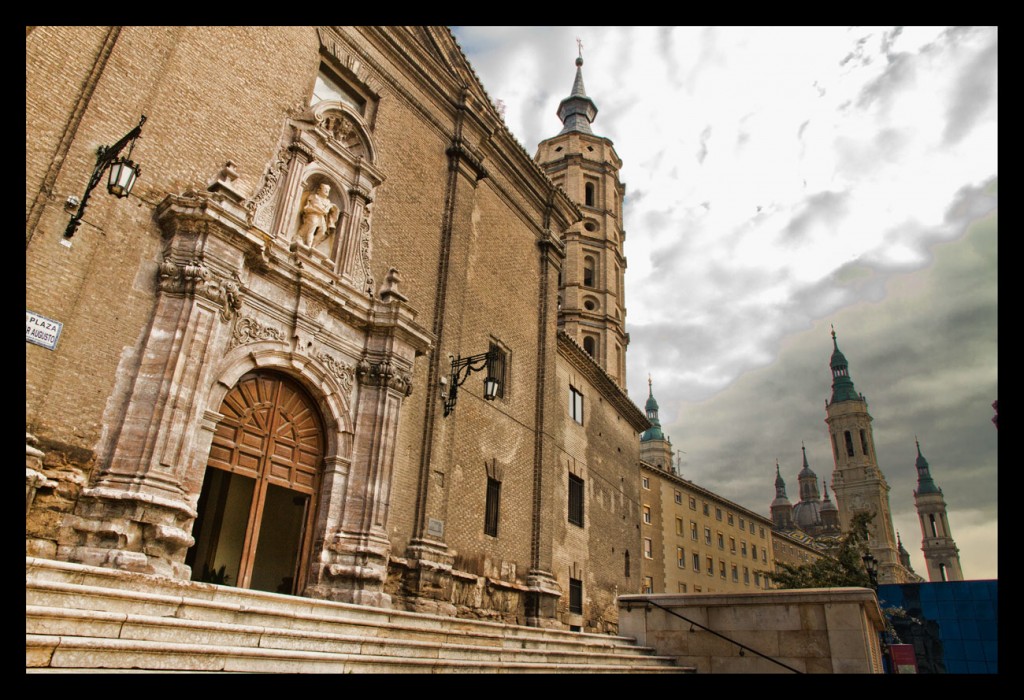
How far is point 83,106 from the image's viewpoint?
9.54 metres

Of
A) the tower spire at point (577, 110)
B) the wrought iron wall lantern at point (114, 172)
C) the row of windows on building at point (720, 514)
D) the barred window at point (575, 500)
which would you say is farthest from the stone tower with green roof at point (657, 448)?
the wrought iron wall lantern at point (114, 172)

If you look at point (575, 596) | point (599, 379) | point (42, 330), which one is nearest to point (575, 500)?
point (575, 596)

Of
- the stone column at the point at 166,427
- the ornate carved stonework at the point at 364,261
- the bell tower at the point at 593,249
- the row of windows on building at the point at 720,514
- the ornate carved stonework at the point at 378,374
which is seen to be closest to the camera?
the stone column at the point at 166,427

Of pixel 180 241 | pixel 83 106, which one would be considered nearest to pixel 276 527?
pixel 180 241

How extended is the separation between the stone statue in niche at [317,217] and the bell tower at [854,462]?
Result: 99.3 metres

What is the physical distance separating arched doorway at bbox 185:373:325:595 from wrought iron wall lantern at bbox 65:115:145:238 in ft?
11.1

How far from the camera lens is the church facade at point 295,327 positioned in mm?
8867

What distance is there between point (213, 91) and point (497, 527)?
11.0 meters

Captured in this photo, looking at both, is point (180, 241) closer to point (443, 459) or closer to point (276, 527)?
point (276, 527)

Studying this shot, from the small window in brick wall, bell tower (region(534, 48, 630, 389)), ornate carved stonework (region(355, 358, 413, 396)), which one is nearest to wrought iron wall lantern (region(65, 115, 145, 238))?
ornate carved stonework (region(355, 358, 413, 396))

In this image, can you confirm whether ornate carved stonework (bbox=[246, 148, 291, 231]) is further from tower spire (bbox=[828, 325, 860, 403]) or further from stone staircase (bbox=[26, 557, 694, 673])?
tower spire (bbox=[828, 325, 860, 403])

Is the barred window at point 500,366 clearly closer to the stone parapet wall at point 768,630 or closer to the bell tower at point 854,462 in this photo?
the stone parapet wall at point 768,630

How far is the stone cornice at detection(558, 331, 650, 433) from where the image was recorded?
2253cm

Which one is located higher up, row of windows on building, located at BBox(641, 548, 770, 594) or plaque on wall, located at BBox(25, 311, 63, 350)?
row of windows on building, located at BBox(641, 548, 770, 594)
